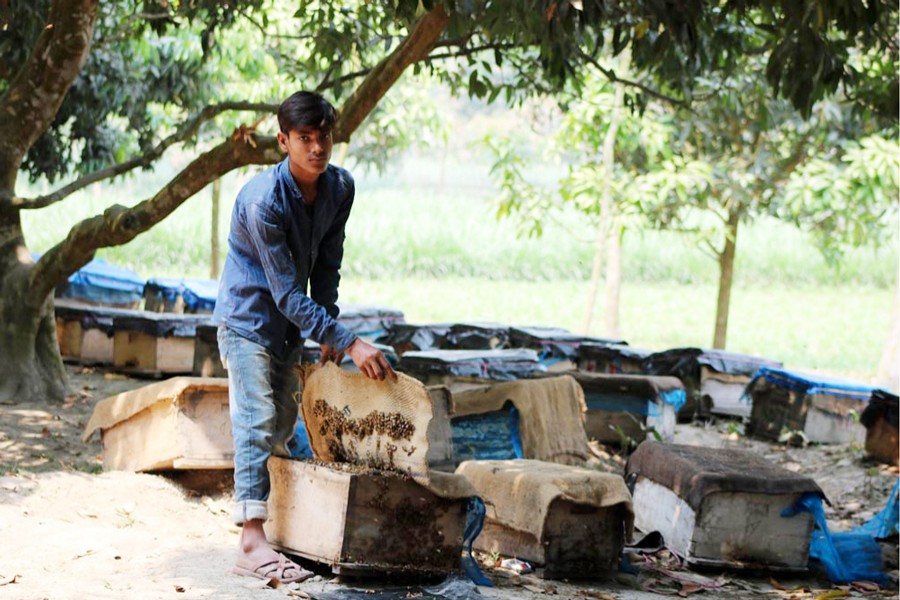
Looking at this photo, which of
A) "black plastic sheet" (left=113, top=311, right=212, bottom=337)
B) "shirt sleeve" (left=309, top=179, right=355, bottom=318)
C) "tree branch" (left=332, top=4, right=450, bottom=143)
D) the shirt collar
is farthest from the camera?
"black plastic sheet" (left=113, top=311, right=212, bottom=337)

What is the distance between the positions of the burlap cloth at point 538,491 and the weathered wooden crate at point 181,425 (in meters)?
1.33

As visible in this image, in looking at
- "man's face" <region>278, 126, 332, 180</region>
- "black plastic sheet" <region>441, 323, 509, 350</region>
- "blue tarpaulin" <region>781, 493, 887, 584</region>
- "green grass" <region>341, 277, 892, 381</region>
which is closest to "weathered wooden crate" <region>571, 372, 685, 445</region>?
"black plastic sheet" <region>441, 323, 509, 350</region>

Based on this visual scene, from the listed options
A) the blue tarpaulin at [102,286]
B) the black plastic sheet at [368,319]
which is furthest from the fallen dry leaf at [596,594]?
the blue tarpaulin at [102,286]

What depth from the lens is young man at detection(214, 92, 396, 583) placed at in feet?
13.4

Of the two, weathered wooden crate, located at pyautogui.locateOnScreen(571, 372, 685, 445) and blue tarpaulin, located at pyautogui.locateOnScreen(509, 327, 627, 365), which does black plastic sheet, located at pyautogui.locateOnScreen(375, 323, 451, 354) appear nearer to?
blue tarpaulin, located at pyautogui.locateOnScreen(509, 327, 627, 365)

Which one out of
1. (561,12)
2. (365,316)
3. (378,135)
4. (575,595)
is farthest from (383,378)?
(378,135)

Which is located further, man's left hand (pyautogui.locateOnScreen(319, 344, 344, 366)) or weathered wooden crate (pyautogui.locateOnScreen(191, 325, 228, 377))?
weathered wooden crate (pyautogui.locateOnScreen(191, 325, 228, 377))

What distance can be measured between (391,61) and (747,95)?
561 centimetres

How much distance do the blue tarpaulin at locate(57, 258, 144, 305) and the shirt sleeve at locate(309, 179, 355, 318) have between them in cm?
714

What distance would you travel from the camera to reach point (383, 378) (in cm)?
411

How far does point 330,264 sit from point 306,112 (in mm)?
675

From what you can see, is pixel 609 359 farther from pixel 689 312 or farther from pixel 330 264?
pixel 689 312

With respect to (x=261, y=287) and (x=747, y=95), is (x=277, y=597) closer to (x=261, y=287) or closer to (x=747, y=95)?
(x=261, y=287)

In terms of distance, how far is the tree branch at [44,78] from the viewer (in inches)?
279
